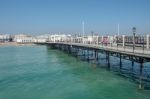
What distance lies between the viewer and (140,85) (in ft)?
75.4

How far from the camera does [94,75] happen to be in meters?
30.9

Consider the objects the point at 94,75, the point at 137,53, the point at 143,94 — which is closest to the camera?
the point at 143,94

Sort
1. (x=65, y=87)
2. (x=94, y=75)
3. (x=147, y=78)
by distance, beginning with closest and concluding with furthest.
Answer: (x=65, y=87)
(x=147, y=78)
(x=94, y=75)

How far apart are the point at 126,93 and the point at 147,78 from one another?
20.3ft

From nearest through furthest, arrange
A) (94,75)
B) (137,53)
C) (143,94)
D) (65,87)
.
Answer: (143,94) < (137,53) < (65,87) < (94,75)

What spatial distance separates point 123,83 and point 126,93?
12.1ft

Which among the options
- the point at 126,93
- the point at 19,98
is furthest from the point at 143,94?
the point at 19,98

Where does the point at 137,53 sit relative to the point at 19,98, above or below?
above

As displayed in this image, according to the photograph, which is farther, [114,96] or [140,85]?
[140,85]

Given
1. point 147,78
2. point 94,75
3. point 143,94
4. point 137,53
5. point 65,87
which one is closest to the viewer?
point 143,94

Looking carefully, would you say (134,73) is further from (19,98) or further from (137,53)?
(19,98)

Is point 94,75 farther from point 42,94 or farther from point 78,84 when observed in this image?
point 42,94

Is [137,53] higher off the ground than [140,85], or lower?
higher

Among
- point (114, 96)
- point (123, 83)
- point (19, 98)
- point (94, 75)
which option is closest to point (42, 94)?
point (19, 98)
